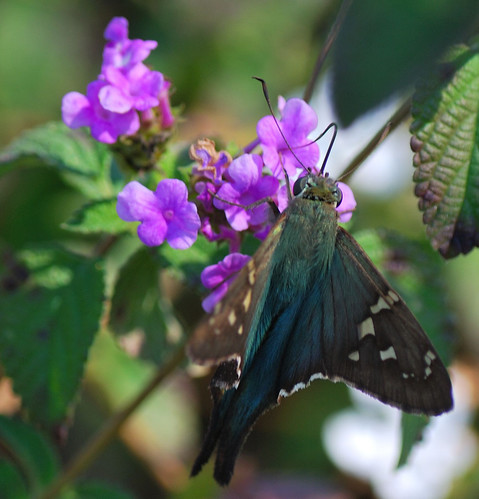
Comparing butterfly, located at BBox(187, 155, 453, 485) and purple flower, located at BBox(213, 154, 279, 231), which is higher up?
purple flower, located at BBox(213, 154, 279, 231)

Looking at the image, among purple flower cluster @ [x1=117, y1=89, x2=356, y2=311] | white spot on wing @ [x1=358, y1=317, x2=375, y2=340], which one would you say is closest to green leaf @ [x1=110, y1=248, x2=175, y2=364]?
purple flower cluster @ [x1=117, y1=89, x2=356, y2=311]

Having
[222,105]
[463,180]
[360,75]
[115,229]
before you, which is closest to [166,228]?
[115,229]

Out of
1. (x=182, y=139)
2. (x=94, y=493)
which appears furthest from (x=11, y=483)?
(x=182, y=139)

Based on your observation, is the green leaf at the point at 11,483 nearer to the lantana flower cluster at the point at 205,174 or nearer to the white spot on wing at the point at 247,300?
the lantana flower cluster at the point at 205,174

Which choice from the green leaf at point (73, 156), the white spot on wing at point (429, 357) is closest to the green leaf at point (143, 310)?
the green leaf at point (73, 156)

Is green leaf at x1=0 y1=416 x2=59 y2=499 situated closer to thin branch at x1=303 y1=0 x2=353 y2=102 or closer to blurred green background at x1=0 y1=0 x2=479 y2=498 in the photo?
blurred green background at x1=0 y1=0 x2=479 y2=498

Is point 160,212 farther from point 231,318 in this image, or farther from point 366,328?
point 366,328

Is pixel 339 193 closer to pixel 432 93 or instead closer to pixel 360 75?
pixel 432 93
